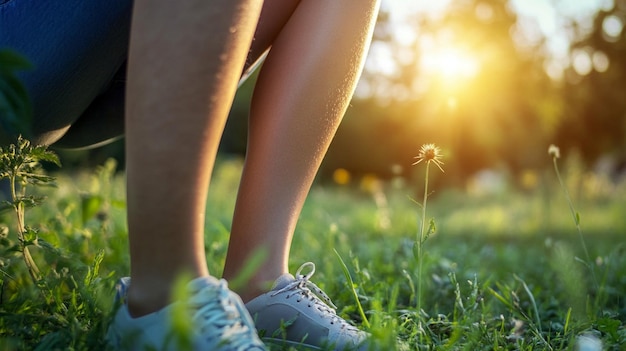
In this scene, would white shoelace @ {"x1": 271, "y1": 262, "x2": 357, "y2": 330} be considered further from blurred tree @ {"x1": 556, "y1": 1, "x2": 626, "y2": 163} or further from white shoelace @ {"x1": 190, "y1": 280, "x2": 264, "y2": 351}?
blurred tree @ {"x1": 556, "y1": 1, "x2": 626, "y2": 163}

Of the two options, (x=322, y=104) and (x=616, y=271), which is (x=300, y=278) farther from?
(x=616, y=271)

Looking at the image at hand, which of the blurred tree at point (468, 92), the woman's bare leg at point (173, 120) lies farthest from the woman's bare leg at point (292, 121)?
the blurred tree at point (468, 92)

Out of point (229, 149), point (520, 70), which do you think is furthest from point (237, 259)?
point (520, 70)

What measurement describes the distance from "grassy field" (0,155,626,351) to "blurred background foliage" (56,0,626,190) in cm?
1025

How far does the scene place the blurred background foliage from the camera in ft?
48.2

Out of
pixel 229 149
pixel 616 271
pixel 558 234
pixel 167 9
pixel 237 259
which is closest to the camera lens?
pixel 167 9

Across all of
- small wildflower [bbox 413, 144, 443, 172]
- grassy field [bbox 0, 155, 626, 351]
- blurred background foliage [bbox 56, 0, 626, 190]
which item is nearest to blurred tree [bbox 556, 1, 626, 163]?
blurred background foliage [bbox 56, 0, 626, 190]

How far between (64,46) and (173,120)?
1.25ft

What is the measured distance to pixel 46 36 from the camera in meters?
1.05

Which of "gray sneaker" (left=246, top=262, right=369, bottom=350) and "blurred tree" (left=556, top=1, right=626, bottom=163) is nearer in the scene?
"gray sneaker" (left=246, top=262, right=369, bottom=350)

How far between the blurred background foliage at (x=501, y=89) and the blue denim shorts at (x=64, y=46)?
42.6ft

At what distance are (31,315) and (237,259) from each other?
0.35 m

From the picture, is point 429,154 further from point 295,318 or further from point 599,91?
point 599,91

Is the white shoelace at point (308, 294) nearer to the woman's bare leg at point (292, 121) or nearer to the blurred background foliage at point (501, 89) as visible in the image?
the woman's bare leg at point (292, 121)
